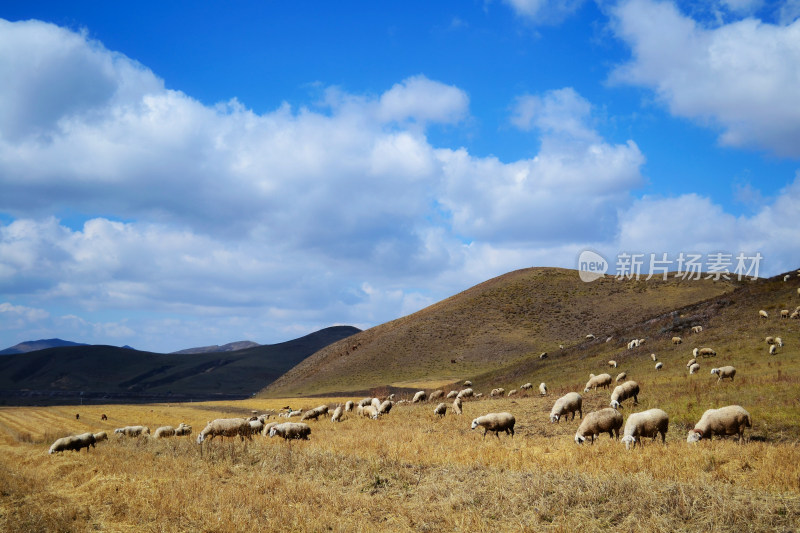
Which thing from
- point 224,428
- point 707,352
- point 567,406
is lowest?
point 224,428

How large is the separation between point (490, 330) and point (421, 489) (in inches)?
3378

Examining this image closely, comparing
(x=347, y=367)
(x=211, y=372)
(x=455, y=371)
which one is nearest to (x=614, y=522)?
(x=455, y=371)

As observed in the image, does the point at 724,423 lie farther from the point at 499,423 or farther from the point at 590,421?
the point at 499,423

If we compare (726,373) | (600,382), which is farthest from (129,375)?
(726,373)

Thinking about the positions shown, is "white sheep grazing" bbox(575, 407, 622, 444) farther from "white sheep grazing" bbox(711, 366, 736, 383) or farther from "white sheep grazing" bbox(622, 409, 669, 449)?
"white sheep grazing" bbox(711, 366, 736, 383)

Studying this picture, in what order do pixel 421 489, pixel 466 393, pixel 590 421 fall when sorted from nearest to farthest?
pixel 421 489, pixel 590 421, pixel 466 393

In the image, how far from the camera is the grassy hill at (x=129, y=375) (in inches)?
5748

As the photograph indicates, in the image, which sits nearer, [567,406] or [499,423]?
[499,423]

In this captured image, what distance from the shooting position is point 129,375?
174625 mm

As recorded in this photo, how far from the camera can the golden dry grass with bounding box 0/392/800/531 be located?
8508 mm

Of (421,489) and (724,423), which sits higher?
(724,423)

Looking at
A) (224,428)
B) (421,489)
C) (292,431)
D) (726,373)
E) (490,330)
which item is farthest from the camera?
(490,330)

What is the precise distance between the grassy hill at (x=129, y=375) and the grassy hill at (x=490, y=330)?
52.4 meters

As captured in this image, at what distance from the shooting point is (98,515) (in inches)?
416
